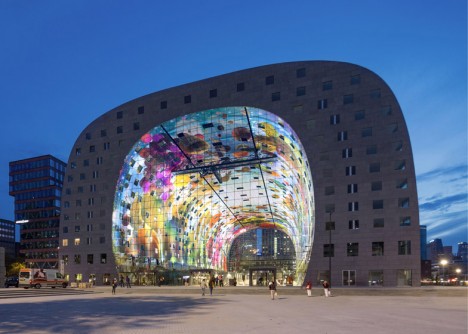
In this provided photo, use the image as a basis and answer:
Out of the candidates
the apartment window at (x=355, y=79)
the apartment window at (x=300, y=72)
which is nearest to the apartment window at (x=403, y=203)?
the apartment window at (x=355, y=79)

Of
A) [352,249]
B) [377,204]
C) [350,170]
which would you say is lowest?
[352,249]

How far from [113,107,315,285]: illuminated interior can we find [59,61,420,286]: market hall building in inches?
7.6

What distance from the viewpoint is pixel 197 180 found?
76812 mm

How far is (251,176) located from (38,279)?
37.3 metres

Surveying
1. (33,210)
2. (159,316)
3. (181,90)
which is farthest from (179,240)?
(33,210)

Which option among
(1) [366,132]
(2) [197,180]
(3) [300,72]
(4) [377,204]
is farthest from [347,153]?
(2) [197,180]

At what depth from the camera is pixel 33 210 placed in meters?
150

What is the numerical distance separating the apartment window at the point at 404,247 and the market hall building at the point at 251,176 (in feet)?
0.41

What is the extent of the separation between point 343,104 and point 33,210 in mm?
128628

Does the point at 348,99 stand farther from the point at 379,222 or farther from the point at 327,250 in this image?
the point at 327,250

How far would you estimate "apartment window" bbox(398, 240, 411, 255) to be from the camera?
5081 cm

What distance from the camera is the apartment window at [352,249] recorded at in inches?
2079

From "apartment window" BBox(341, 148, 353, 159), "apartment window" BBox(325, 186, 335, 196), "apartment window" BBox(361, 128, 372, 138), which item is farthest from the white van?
"apartment window" BBox(361, 128, 372, 138)

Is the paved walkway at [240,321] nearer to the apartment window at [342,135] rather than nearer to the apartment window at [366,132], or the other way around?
the apartment window at [366,132]
